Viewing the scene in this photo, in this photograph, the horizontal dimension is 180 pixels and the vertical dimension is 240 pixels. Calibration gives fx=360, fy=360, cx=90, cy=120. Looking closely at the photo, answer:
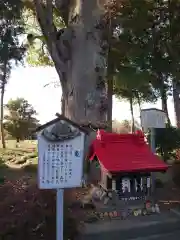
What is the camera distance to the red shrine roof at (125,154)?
573 cm

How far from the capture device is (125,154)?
599cm

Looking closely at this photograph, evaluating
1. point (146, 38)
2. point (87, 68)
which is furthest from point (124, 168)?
point (146, 38)

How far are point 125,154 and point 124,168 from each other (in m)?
0.37

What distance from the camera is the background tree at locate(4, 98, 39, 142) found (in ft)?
86.1

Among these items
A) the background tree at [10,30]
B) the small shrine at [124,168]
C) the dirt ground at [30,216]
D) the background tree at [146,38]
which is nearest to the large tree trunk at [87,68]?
the background tree at [10,30]

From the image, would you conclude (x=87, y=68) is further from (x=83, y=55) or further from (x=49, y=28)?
(x=49, y=28)

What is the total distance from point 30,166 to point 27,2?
594 centimetres

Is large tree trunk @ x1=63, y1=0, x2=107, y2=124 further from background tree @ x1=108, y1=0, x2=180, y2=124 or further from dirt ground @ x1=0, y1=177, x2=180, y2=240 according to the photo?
dirt ground @ x1=0, y1=177, x2=180, y2=240

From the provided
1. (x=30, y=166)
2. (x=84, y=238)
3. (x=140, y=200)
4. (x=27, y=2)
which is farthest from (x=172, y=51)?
(x=84, y=238)

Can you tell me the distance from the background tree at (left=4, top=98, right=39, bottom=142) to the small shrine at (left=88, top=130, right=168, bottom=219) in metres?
18.2

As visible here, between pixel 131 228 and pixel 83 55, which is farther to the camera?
pixel 83 55

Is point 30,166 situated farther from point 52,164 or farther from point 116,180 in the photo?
point 52,164

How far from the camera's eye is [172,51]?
42.4 feet

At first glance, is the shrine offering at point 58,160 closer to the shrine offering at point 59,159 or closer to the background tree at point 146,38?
the shrine offering at point 59,159
